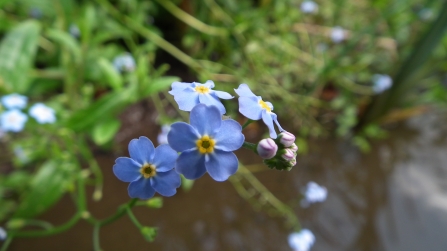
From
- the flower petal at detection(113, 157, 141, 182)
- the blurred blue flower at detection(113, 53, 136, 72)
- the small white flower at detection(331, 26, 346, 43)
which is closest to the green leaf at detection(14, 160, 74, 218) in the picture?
the blurred blue flower at detection(113, 53, 136, 72)

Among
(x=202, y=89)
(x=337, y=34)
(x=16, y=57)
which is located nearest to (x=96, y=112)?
(x=16, y=57)

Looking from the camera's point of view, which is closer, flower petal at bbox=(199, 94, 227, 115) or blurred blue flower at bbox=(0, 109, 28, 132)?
flower petal at bbox=(199, 94, 227, 115)

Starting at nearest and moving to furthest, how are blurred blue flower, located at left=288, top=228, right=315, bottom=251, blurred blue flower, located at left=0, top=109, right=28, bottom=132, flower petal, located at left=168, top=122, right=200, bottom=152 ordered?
flower petal, located at left=168, top=122, right=200, bottom=152 → blurred blue flower, located at left=0, top=109, right=28, bottom=132 → blurred blue flower, located at left=288, top=228, right=315, bottom=251

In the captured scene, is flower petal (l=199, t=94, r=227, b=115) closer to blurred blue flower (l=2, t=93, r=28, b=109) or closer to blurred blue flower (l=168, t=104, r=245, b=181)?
blurred blue flower (l=168, t=104, r=245, b=181)

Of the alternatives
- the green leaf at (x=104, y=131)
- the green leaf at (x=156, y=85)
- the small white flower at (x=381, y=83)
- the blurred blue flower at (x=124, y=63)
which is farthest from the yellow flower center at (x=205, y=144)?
the small white flower at (x=381, y=83)

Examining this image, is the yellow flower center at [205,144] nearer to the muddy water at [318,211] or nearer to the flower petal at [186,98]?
the flower petal at [186,98]

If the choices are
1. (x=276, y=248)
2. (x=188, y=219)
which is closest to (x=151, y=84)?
(x=188, y=219)

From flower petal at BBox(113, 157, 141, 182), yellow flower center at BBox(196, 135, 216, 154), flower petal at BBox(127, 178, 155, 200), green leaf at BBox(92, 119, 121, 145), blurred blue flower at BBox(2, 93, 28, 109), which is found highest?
yellow flower center at BBox(196, 135, 216, 154)

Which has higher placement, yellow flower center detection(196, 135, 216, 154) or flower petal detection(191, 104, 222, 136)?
flower petal detection(191, 104, 222, 136)
